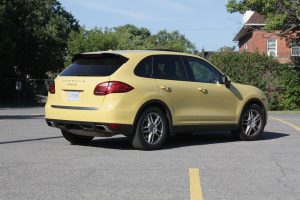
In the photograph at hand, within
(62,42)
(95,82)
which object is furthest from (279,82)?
(62,42)

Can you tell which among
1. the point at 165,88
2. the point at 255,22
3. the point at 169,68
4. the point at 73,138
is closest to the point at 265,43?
the point at 255,22

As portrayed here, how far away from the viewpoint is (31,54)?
172 ft

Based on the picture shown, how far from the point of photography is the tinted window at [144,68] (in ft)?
31.8

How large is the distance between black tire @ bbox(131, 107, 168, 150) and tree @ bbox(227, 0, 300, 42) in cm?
1775

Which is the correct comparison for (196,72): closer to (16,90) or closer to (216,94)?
(216,94)

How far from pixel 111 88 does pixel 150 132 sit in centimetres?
106

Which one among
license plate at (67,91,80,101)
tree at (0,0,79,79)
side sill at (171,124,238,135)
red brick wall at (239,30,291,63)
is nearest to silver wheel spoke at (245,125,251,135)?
side sill at (171,124,238,135)

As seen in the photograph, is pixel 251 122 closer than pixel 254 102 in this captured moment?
Yes

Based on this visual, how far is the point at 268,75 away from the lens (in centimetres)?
2752

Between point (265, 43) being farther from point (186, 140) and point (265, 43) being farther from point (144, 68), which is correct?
point (144, 68)

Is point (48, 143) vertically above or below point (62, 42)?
below

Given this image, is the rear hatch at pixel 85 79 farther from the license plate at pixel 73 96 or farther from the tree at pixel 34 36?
the tree at pixel 34 36

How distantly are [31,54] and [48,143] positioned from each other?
43.3 metres

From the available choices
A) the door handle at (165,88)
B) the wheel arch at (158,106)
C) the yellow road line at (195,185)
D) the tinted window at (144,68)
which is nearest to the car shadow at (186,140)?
the wheel arch at (158,106)
